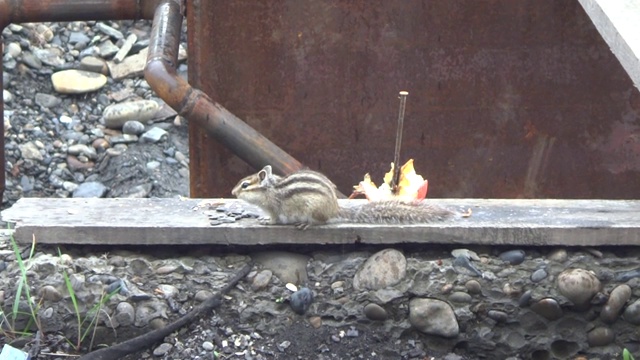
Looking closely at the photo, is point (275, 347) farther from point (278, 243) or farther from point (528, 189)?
point (528, 189)

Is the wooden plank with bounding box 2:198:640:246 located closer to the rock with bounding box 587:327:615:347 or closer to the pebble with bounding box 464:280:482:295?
the pebble with bounding box 464:280:482:295

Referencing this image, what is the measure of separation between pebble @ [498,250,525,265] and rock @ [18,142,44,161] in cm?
590

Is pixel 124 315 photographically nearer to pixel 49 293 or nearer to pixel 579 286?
pixel 49 293

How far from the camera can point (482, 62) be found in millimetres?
6574

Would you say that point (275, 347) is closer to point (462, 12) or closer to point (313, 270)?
point (313, 270)

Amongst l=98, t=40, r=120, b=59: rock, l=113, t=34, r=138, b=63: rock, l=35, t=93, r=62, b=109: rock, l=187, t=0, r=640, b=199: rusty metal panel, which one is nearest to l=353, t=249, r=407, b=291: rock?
l=187, t=0, r=640, b=199: rusty metal panel

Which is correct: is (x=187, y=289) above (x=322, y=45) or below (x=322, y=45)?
below

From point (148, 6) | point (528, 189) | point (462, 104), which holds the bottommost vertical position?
point (528, 189)

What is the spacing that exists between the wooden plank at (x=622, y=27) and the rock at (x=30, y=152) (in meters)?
5.66

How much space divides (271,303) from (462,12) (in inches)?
109

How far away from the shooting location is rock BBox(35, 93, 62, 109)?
9963 mm

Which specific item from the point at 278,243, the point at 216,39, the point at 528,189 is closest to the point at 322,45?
the point at 216,39

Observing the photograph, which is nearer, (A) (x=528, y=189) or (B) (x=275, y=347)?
(B) (x=275, y=347)

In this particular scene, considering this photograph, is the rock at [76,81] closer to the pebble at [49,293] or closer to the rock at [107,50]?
the rock at [107,50]
